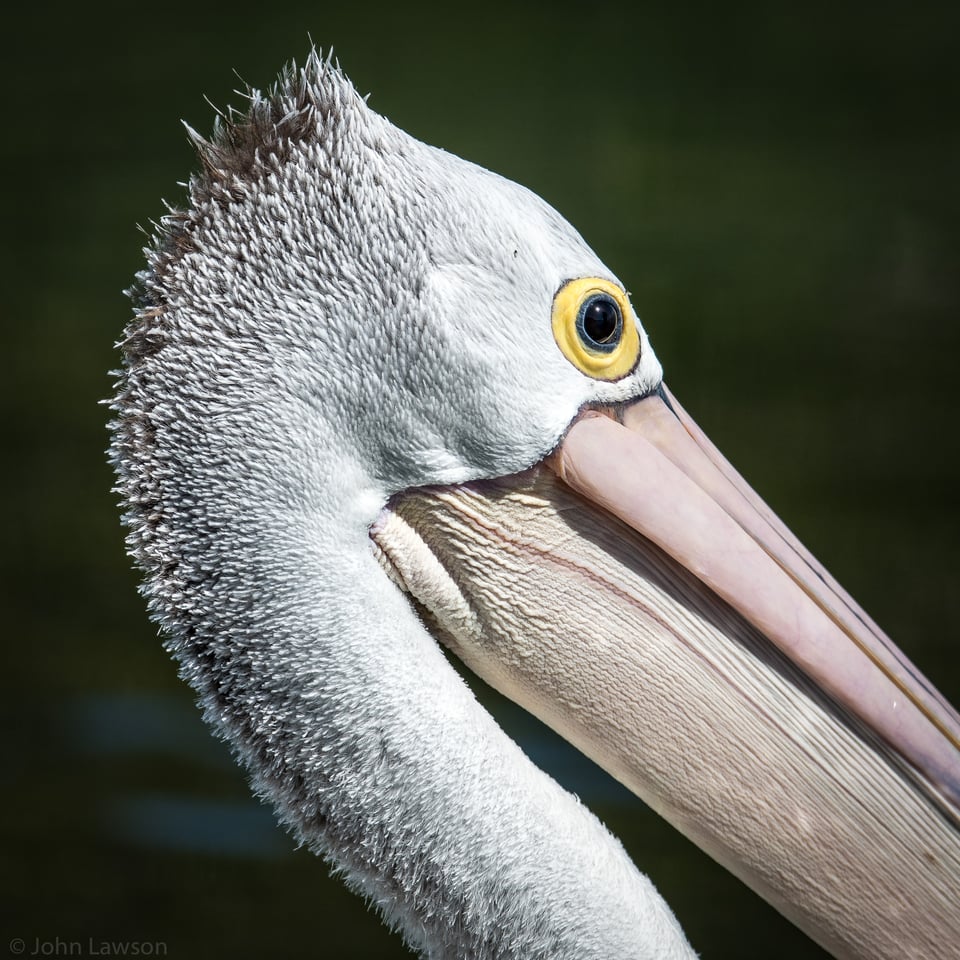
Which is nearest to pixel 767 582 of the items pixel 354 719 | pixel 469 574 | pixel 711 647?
pixel 711 647

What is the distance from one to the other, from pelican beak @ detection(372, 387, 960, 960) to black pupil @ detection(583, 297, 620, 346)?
81 millimetres

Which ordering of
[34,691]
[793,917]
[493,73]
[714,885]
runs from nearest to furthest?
1. [793,917]
2. [714,885]
3. [34,691]
4. [493,73]

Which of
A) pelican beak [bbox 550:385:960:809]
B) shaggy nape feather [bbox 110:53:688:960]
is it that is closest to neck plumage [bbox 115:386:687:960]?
shaggy nape feather [bbox 110:53:688:960]

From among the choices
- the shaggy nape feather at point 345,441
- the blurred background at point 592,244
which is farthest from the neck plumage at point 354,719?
the blurred background at point 592,244

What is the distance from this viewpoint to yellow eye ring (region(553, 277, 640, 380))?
1.14 metres

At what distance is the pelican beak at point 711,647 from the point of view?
1.15 metres

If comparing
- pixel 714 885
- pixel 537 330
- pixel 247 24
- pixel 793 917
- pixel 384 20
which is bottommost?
pixel 714 885

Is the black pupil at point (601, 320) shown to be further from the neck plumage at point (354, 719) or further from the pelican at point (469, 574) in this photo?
the neck plumage at point (354, 719)

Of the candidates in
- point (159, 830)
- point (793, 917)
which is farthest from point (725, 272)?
point (793, 917)

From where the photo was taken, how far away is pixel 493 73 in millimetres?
4902

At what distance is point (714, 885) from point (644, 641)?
7.13ft

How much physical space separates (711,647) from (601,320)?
349 mm

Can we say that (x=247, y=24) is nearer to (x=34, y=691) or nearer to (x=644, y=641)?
(x=34, y=691)

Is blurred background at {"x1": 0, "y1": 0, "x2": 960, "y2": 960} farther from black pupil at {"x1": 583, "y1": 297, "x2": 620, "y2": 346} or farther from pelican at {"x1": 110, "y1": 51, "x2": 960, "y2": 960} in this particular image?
black pupil at {"x1": 583, "y1": 297, "x2": 620, "y2": 346}
